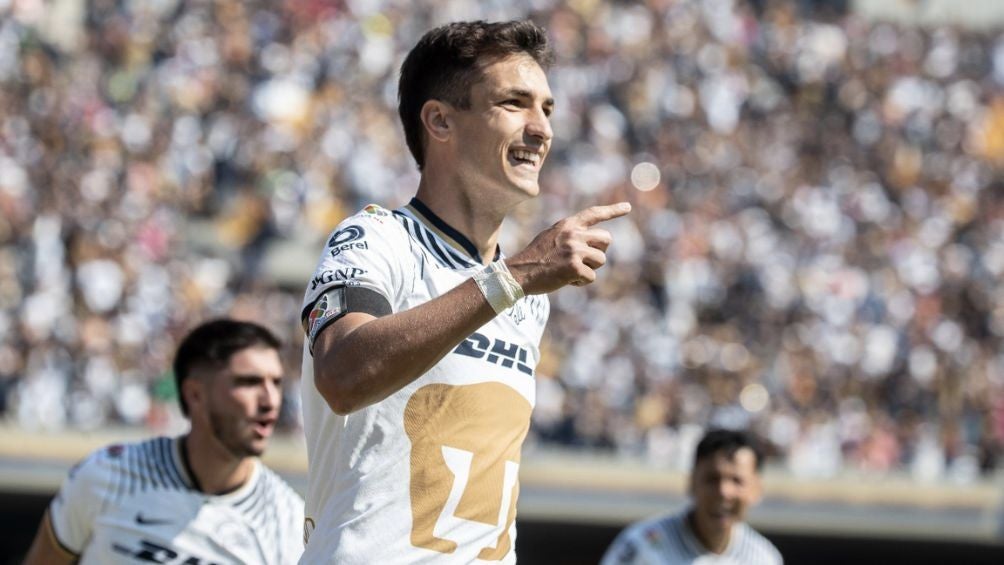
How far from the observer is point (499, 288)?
3.57m

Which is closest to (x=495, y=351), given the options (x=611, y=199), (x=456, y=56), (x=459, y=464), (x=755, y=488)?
(x=459, y=464)

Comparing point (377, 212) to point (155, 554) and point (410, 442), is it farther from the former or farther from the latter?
point (155, 554)

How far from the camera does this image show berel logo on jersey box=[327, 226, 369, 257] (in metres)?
3.81

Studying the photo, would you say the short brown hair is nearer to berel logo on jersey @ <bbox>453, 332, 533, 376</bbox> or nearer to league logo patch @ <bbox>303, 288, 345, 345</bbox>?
berel logo on jersey @ <bbox>453, 332, 533, 376</bbox>

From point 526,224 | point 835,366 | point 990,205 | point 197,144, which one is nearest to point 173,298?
point 197,144

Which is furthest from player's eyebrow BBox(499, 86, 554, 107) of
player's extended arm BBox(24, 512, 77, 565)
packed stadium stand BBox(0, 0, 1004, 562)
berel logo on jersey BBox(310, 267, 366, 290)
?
packed stadium stand BBox(0, 0, 1004, 562)

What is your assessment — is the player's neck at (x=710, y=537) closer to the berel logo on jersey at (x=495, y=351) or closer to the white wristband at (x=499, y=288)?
the berel logo on jersey at (x=495, y=351)

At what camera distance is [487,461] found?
394 centimetres

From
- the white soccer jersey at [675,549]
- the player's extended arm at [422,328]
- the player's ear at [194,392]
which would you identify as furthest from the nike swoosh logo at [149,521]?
the white soccer jersey at [675,549]

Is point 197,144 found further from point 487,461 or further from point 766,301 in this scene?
point 487,461

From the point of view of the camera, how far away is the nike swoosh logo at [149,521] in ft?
18.9

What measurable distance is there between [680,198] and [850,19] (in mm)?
7557

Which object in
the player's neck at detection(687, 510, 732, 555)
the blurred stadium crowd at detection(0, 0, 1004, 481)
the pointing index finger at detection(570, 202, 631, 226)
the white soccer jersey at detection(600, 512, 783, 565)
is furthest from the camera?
the blurred stadium crowd at detection(0, 0, 1004, 481)

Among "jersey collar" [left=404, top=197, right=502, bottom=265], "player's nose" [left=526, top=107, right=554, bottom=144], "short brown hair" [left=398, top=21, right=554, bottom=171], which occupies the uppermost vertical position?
"short brown hair" [left=398, top=21, right=554, bottom=171]
